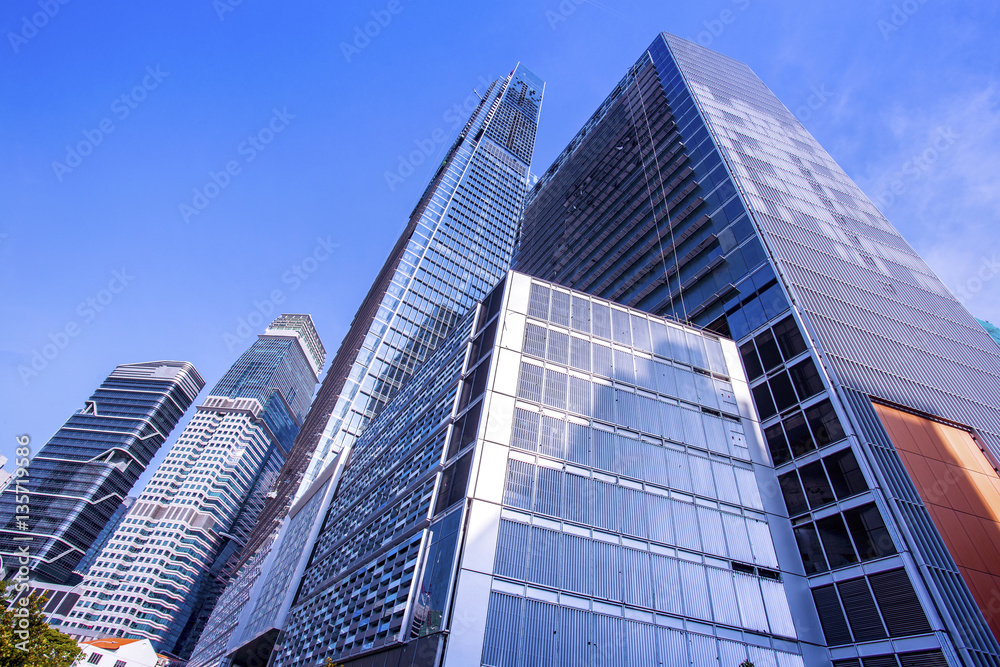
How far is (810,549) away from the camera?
2286cm

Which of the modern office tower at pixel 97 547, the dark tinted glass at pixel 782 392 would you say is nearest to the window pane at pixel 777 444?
the dark tinted glass at pixel 782 392

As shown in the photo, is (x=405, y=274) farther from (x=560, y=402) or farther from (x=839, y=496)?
(x=839, y=496)

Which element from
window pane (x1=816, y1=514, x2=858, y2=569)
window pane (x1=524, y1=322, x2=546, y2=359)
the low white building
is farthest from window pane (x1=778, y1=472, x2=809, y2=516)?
the low white building

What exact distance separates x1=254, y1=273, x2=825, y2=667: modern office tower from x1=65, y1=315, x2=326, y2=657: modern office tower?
12442cm

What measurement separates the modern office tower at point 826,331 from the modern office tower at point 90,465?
168344 millimetres

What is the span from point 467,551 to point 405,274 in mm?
62885

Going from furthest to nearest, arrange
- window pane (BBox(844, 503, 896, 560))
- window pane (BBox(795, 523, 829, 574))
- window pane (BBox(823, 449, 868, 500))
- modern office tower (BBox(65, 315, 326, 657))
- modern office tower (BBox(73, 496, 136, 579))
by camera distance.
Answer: modern office tower (BBox(73, 496, 136, 579)) < modern office tower (BBox(65, 315, 326, 657)) < window pane (BBox(823, 449, 868, 500)) < window pane (BBox(795, 523, 829, 574)) < window pane (BBox(844, 503, 896, 560))

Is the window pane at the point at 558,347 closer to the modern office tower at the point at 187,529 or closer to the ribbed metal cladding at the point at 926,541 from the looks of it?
the ribbed metal cladding at the point at 926,541

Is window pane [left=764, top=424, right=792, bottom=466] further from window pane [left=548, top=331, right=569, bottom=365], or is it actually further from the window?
window pane [left=548, top=331, right=569, bottom=365]

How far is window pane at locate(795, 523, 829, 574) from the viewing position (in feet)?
72.8

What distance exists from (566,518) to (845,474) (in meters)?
13.1

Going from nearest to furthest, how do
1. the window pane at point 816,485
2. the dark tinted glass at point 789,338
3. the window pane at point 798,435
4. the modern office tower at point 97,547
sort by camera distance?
1. the window pane at point 816,485
2. the window pane at point 798,435
3. the dark tinted glass at point 789,338
4. the modern office tower at point 97,547

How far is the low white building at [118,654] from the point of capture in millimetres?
70750

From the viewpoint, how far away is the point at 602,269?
47.1 m
